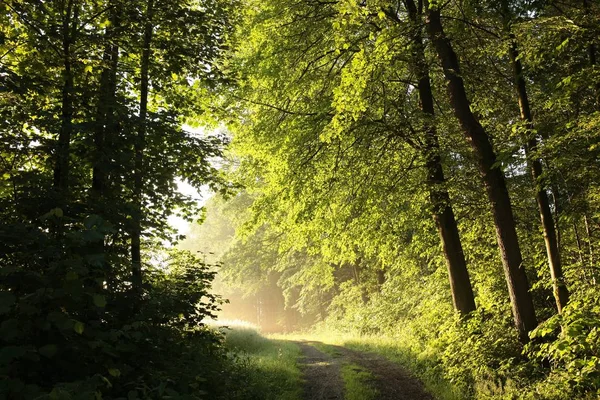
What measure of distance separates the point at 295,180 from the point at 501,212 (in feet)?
17.1

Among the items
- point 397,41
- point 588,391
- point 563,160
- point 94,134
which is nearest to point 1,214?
point 94,134

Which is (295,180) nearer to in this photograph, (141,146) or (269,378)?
(269,378)

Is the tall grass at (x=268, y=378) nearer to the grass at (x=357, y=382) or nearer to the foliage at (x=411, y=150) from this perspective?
the grass at (x=357, y=382)

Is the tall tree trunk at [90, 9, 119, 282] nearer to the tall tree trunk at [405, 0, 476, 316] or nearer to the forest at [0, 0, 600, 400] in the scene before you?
the forest at [0, 0, 600, 400]

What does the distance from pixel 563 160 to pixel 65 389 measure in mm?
7186

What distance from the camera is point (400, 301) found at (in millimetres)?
20125

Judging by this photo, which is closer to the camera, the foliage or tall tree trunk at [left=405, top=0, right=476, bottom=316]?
the foliage

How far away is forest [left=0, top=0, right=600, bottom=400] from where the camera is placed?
4348 mm

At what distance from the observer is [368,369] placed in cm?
1101

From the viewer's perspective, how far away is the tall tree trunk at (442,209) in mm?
10273

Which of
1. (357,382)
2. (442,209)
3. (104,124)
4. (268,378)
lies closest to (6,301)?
(104,124)

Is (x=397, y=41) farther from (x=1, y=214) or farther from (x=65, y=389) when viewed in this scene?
(x=65, y=389)

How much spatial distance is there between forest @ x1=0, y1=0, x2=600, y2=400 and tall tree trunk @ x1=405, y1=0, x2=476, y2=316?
0.20ft

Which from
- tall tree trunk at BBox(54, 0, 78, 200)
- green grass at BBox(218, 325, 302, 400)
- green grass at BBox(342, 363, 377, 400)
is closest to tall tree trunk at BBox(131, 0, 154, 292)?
tall tree trunk at BBox(54, 0, 78, 200)
